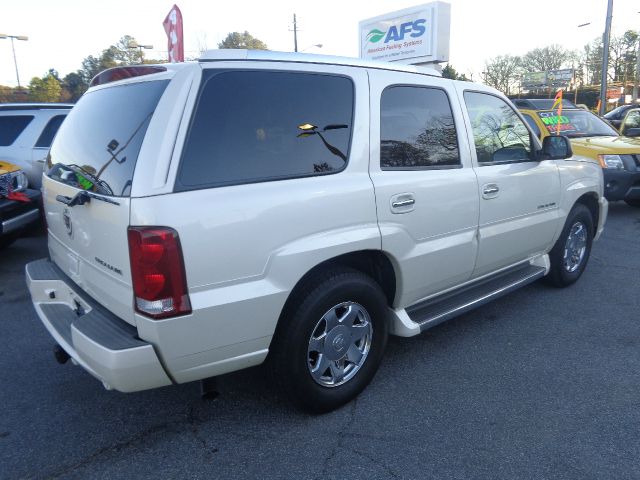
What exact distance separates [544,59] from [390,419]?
7268cm

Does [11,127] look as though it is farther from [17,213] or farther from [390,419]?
[390,419]

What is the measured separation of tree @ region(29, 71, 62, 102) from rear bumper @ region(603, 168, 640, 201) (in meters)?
48.3

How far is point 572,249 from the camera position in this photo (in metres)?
4.82

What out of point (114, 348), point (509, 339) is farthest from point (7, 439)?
point (509, 339)

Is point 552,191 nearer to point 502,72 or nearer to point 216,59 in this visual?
point 216,59

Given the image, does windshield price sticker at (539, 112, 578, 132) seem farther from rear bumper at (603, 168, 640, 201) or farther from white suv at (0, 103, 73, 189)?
white suv at (0, 103, 73, 189)

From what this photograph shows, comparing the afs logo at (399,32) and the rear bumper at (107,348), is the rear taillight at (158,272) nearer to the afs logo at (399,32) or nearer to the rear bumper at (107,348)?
the rear bumper at (107,348)

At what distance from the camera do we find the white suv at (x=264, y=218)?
2162 mm

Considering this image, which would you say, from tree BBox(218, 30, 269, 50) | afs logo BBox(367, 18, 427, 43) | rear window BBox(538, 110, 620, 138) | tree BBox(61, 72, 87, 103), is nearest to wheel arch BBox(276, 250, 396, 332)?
rear window BBox(538, 110, 620, 138)

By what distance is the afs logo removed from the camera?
17.6 m

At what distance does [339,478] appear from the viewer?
2361 mm

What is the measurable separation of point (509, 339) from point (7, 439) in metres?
3.36

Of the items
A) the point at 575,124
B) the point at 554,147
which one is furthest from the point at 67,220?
the point at 575,124

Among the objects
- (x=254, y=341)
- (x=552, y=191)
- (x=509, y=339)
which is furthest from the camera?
(x=552, y=191)
